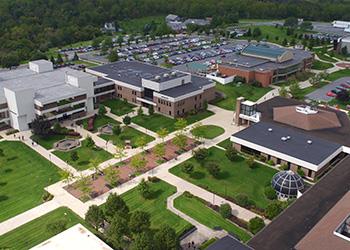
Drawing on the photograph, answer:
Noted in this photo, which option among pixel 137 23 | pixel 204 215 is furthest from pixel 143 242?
pixel 137 23

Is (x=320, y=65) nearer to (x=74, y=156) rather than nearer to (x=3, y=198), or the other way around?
(x=74, y=156)

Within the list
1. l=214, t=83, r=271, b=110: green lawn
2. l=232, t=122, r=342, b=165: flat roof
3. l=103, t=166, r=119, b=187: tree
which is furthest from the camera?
l=214, t=83, r=271, b=110: green lawn

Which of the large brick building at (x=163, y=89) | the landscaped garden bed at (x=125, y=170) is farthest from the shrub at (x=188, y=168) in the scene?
the large brick building at (x=163, y=89)

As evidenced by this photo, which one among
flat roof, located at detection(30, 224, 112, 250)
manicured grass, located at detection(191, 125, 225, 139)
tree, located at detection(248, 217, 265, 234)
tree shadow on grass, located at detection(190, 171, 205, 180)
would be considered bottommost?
tree shadow on grass, located at detection(190, 171, 205, 180)

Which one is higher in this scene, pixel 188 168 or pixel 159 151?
pixel 159 151

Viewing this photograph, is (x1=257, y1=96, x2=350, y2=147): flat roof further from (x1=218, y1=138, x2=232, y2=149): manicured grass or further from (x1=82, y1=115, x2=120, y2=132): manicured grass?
(x1=82, y1=115, x2=120, y2=132): manicured grass

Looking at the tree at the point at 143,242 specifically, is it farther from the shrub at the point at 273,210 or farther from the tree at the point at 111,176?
the tree at the point at 111,176

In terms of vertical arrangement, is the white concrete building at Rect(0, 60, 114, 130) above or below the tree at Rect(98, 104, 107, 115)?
above

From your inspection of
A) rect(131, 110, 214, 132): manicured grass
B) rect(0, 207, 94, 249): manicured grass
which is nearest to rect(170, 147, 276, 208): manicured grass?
rect(131, 110, 214, 132): manicured grass
